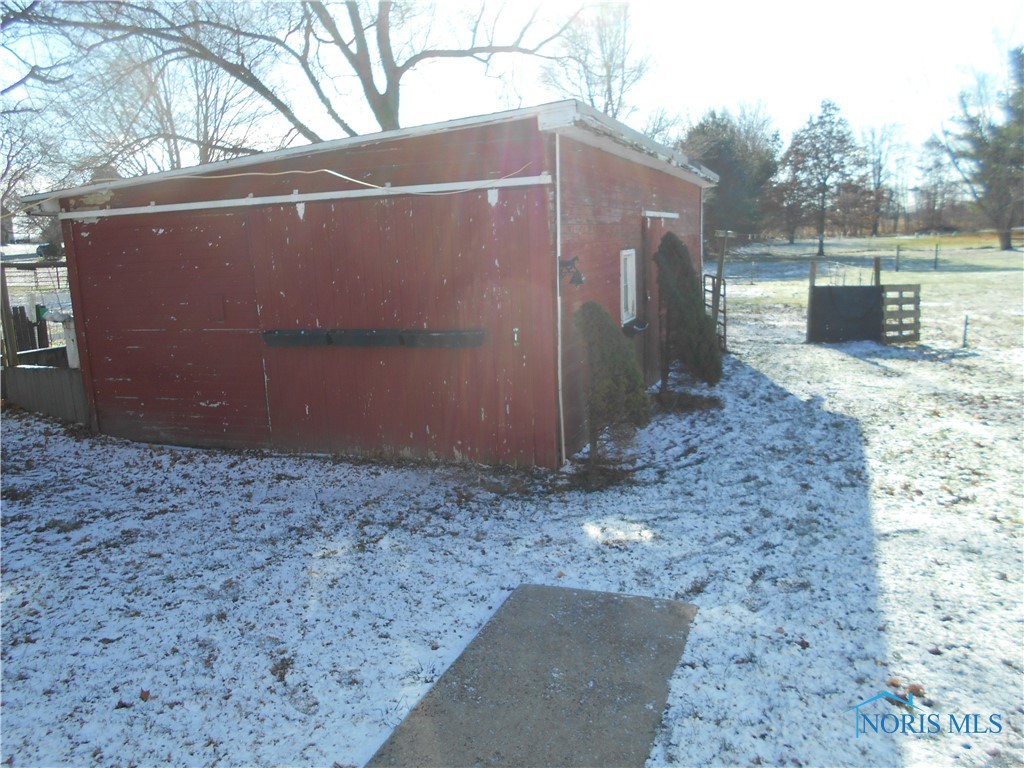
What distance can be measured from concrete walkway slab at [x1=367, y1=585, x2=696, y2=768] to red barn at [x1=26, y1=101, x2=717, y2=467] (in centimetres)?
283

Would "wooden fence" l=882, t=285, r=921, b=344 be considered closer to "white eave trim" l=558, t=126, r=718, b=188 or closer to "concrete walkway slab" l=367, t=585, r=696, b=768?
"white eave trim" l=558, t=126, r=718, b=188

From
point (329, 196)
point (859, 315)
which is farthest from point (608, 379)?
point (859, 315)

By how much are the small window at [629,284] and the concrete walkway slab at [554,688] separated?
5.41m

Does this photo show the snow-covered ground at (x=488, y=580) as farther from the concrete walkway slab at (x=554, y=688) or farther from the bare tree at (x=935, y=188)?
the bare tree at (x=935, y=188)

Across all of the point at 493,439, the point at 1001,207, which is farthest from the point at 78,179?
the point at 1001,207

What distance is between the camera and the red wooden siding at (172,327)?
798 centimetres

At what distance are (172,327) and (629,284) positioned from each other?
5.70 m

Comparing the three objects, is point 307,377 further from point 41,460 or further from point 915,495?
point 915,495

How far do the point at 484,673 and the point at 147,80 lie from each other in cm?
1840

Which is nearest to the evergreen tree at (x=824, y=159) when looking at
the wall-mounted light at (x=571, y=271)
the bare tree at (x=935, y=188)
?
the bare tree at (x=935, y=188)

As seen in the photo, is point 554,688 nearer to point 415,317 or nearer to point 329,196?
point 415,317

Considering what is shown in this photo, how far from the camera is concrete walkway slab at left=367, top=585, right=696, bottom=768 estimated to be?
3.06 metres

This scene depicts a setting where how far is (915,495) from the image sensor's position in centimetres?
598

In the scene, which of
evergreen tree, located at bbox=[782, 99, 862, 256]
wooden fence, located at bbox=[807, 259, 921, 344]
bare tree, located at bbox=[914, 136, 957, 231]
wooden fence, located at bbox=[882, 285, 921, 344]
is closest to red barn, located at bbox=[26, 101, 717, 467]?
wooden fence, located at bbox=[807, 259, 921, 344]
